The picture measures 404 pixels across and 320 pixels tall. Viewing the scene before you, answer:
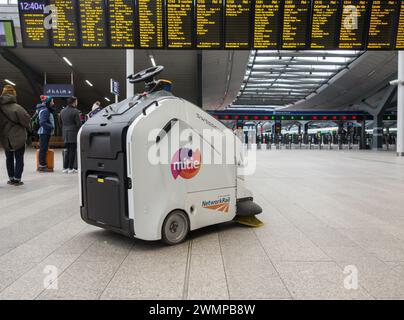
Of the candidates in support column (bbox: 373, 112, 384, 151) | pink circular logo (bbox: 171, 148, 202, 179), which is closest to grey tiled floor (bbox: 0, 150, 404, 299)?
pink circular logo (bbox: 171, 148, 202, 179)

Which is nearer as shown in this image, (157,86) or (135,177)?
(135,177)

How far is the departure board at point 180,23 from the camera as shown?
262 inches

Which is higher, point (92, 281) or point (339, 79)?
point (339, 79)

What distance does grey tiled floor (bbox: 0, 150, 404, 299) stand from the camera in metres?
2.09

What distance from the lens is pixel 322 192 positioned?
19.6ft

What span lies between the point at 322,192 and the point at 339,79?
25006 mm

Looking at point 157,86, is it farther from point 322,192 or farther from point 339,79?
point 339,79

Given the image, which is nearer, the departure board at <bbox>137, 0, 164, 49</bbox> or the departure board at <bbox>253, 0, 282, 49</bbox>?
the departure board at <bbox>137, 0, 164, 49</bbox>

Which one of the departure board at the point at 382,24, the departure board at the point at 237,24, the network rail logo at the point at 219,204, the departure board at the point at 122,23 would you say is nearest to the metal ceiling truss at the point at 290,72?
the departure board at the point at 382,24

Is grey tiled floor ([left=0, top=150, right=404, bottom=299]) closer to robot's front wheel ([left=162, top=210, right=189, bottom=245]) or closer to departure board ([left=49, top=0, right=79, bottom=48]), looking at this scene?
robot's front wheel ([left=162, top=210, right=189, bottom=245])

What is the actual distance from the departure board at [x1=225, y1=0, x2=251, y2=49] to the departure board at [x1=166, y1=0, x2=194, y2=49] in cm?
77
